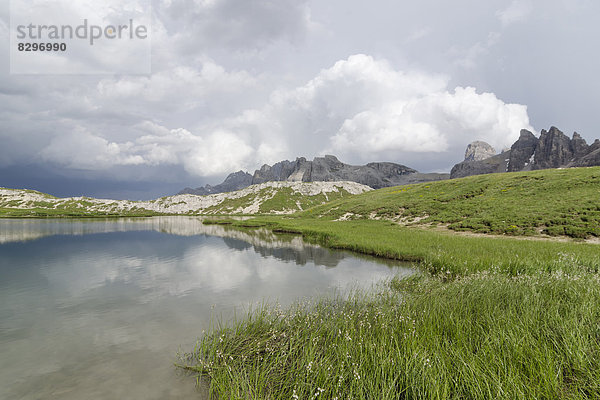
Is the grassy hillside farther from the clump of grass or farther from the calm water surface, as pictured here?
the clump of grass

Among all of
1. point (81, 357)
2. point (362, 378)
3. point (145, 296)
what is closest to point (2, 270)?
point (145, 296)

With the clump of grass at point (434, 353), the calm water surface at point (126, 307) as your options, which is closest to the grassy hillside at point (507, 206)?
the calm water surface at point (126, 307)

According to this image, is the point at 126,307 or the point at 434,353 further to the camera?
the point at 126,307

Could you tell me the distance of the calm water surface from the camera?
8461 mm

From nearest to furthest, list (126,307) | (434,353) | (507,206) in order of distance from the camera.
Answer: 1. (434,353)
2. (126,307)
3. (507,206)

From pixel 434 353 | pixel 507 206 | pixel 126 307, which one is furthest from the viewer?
pixel 507 206

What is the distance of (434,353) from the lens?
6.53 metres

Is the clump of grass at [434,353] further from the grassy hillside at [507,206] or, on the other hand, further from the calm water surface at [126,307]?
the grassy hillside at [507,206]

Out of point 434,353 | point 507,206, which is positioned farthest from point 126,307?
point 507,206

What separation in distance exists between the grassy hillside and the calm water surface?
1210 inches

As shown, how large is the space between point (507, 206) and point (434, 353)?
59.2 meters

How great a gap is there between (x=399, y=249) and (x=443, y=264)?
831 cm

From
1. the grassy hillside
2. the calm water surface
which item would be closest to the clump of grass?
the calm water surface

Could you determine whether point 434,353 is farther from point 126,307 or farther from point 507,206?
point 507,206
